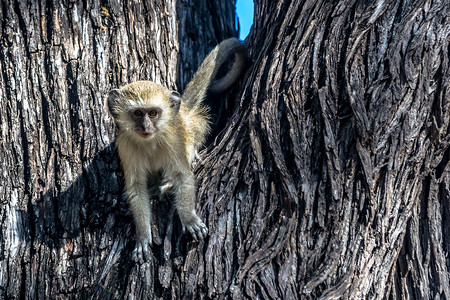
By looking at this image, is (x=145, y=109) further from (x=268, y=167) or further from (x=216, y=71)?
(x=268, y=167)

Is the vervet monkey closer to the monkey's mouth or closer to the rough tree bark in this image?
the monkey's mouth

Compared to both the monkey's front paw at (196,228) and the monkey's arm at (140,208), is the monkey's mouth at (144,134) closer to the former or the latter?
the monkey's arm at (140,208)

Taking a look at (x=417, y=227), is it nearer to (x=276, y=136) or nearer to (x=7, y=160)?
(x=276, y=136)

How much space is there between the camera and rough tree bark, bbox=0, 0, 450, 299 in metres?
3.38

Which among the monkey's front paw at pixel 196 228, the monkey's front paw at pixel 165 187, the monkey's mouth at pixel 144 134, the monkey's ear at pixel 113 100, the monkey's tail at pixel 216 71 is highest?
the monkey's tail at pixel 216 71

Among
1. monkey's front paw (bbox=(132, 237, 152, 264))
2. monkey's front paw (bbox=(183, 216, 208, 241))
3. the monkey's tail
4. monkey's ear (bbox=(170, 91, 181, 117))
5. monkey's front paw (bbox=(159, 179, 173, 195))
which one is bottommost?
monkey's front paw (bbox=(132, 237, 152, 264))

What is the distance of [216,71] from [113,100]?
1.22 meters

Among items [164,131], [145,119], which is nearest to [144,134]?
[145,119]

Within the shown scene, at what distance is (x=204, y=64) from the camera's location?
4941 millimetres

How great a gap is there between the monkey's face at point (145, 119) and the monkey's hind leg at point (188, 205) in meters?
0.45

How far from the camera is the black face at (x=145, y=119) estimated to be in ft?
14.6

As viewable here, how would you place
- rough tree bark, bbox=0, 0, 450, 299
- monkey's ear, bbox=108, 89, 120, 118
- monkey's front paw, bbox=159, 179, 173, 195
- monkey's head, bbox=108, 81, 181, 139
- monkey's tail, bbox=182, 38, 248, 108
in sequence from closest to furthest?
rough tree bark, bbox=0, 0, 450, 299 → monkey's ear, bbox=108, 89, 120, 118 → monkey's head, bbox=108, 81, 181, 139 → monkey's front paw, bbox=159, 179, 173, 195 → monkey's tail, bbox=182, 38, 248, 108

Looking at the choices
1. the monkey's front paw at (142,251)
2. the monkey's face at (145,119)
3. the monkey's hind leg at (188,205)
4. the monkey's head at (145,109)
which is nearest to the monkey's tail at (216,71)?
the monkey's head at (145,109)

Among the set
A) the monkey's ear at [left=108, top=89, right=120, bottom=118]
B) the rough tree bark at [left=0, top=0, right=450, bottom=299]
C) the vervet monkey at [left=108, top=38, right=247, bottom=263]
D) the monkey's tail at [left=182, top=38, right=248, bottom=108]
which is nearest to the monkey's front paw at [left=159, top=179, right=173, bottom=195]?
the vervet monkey at [left=108, top=38, right=247, bottom=263]
